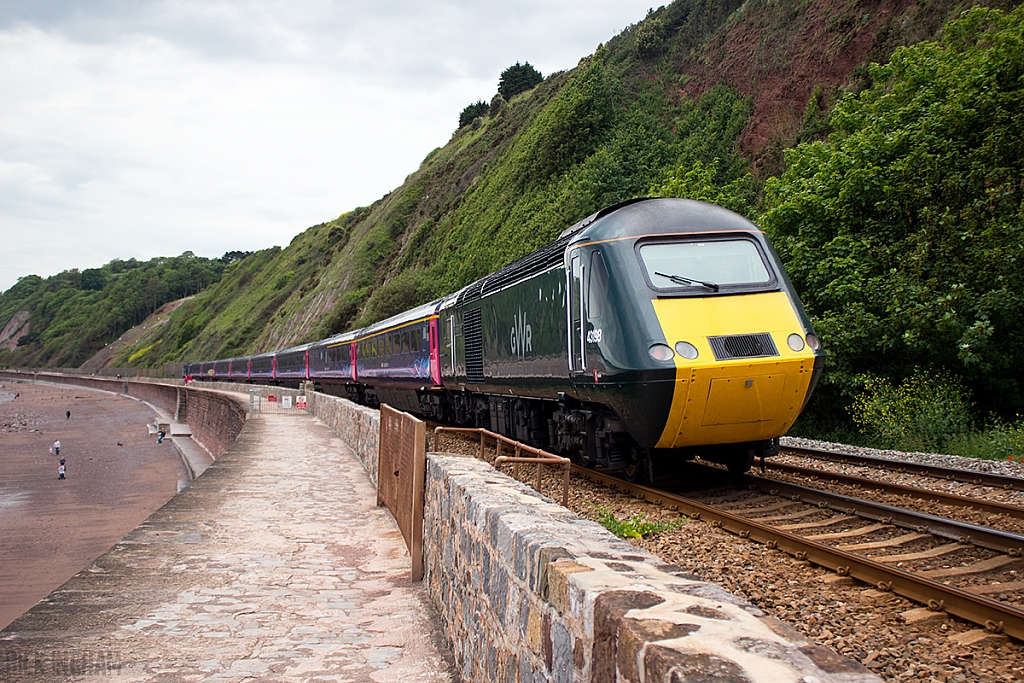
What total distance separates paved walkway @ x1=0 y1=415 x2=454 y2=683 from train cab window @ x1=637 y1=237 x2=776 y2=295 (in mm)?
3762

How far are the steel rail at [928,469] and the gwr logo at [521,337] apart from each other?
4.29 m

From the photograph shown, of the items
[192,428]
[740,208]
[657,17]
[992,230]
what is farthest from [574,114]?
[992,230]

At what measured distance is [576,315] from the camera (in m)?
8.90

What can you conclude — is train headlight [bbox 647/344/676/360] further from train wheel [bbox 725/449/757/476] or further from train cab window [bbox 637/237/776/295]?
train wheel [bbox 725/449/757/476]

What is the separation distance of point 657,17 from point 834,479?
138 feet

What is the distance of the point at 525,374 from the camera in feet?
36.0

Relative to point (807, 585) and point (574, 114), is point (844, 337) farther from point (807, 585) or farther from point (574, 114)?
point (574, 114)

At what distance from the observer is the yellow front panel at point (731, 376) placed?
24.9 ft

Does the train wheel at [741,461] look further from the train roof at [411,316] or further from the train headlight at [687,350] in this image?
the train roof at [411,316]

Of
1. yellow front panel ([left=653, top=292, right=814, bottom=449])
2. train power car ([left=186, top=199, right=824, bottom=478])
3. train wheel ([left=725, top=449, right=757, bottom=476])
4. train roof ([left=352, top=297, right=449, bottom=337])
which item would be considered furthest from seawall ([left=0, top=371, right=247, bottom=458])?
yellow front panel ([left=653, top=292, right=814, bottom=449])

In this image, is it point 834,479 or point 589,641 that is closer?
point 589,641

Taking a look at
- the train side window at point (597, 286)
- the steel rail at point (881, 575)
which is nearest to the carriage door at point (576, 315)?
the train side window at point (597, 286)

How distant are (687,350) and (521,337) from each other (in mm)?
3785

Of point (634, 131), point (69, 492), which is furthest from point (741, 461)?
point (634, 131)
